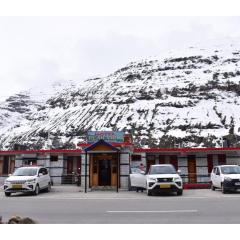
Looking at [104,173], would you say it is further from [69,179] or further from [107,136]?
[69,179]

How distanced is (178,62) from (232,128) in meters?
66.1

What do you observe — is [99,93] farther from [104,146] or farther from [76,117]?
[104,146]

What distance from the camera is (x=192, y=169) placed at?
28297 mm

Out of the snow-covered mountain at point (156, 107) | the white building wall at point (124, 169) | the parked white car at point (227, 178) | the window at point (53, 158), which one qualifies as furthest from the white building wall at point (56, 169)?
the snow-covered mountain at point (156, 107)

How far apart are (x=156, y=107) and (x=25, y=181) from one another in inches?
3196

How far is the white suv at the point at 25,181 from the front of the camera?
19469mm

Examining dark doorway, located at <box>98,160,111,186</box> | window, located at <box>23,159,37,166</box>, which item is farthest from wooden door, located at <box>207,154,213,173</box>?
window, located at <box>23,159,37,166</box>

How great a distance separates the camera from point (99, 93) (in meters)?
125

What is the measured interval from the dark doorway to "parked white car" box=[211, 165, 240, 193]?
695 cm

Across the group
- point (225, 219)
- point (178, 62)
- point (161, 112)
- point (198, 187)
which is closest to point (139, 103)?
point (161, 112)

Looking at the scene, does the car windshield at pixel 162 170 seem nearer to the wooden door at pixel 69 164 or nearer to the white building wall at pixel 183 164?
the white building wall at pixel 183 164

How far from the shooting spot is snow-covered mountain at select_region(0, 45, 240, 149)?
8144cm

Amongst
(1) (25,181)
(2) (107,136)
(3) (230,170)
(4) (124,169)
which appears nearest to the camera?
(1) (25,181)

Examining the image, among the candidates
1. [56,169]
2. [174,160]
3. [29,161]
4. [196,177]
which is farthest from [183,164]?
[29,161]
